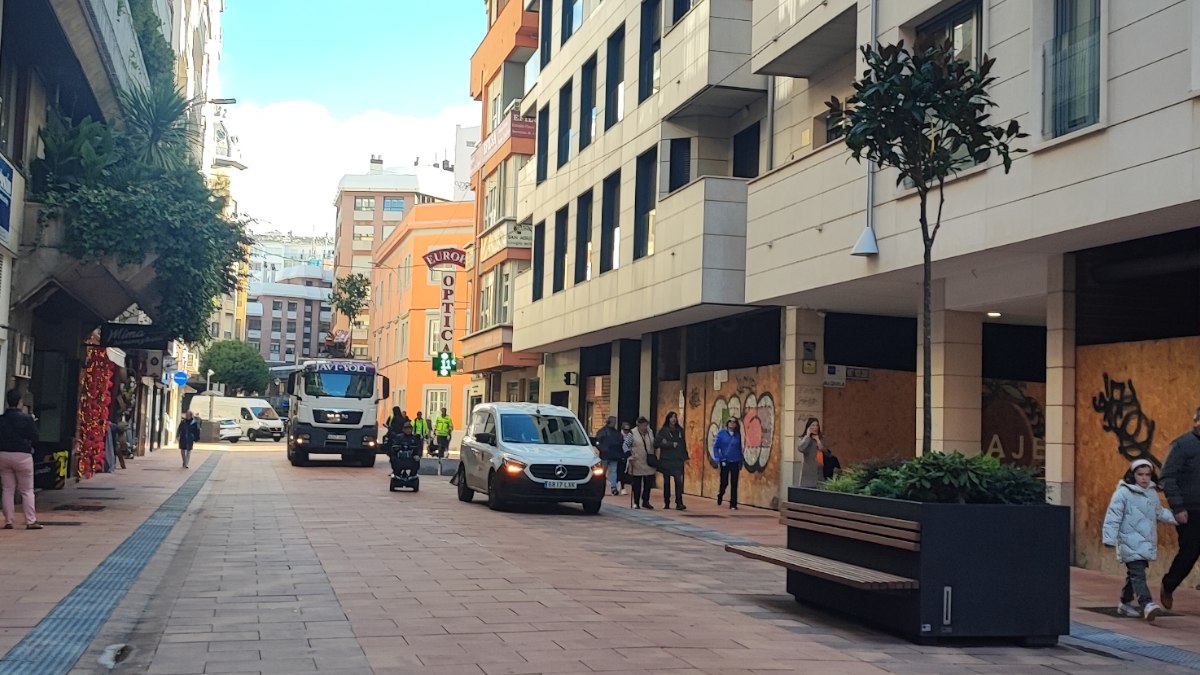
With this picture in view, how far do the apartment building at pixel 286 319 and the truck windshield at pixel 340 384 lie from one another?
124m

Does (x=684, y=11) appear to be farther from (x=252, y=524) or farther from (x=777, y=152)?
(x=252, y=524)

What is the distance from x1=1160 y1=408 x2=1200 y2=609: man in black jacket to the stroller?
17.5m

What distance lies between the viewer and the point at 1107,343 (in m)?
14.1

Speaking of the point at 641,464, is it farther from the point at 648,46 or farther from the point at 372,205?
the point at 372,205

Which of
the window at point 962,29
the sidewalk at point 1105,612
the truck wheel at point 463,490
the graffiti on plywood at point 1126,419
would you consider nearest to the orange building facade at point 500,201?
the truck wheel at point 463,490

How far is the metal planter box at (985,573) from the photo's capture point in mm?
9086

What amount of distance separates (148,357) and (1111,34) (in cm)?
3167

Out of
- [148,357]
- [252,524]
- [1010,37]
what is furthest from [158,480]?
[1010,37]

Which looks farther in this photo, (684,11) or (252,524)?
(684,11)

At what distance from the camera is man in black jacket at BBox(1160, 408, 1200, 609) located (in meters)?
10.8

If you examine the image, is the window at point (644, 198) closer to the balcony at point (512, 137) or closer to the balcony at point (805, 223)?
the balcony at point (805, 223)

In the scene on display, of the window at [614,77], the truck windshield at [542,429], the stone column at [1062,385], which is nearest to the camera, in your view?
the stone column at [1062,385]

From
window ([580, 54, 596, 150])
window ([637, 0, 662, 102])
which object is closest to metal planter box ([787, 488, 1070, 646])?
window ([637, 0, 662, 102])

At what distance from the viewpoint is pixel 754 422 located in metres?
23.9
